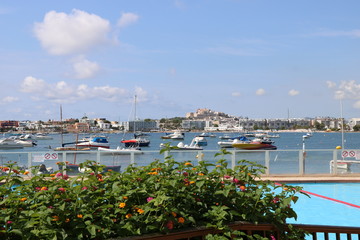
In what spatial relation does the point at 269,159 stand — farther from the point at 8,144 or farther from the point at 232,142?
the point at 8,144

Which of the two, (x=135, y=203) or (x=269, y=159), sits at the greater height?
(x=135, y=203)

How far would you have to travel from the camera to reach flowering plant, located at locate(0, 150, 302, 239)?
125 inches

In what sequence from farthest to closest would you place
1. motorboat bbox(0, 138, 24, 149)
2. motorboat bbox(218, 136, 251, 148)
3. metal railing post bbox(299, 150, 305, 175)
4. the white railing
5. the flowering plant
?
motorboat bbox(0, 138, 24, 149) → motorboat bbox(218, 136, 251, 148) → metal railing post bbox(299, 150, 305, 175) → the white railing → the flowering plant

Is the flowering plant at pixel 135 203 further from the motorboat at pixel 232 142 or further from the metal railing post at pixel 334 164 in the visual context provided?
the motorboat at pixel 232 142

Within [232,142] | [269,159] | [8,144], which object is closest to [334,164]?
[269,159]

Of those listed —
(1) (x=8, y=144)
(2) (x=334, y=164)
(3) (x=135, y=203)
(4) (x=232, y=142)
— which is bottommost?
(1) (x=8, y=144)

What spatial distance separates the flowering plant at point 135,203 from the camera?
316 cm

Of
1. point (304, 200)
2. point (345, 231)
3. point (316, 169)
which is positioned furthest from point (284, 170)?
point (345, 231)

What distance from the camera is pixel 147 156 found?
1614 cm

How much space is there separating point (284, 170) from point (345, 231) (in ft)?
42.8

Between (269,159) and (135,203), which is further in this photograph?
(269,159)

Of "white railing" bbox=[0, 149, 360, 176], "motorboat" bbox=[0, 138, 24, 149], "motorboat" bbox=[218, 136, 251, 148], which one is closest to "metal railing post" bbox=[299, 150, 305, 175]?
"white railing" bbox=[0, 149, 360, 176]

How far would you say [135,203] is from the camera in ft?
11.9

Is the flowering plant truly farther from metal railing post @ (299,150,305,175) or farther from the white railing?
metal railing post @ (299,150,305,175)
